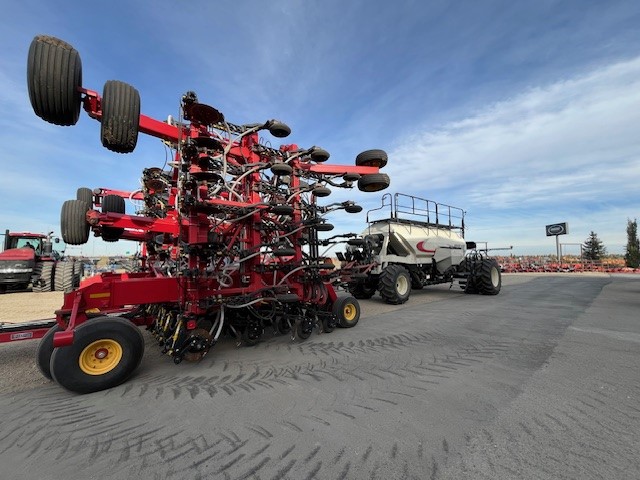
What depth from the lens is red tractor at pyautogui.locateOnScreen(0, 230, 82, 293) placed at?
39.1 ft

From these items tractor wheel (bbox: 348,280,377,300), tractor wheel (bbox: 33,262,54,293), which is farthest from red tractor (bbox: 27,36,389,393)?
tractor wheel (bbox: 33,262,54,293)

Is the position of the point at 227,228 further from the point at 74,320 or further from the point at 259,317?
the point at 74,320

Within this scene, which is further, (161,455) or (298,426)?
(298,426)

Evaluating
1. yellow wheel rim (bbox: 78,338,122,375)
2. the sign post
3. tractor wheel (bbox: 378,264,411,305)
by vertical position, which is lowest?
yellow wheel rim (bbox: 78,338,122,375)

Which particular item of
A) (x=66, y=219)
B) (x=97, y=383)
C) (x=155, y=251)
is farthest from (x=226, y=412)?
(x=155, y=251)

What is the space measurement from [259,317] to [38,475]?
9.91 ft

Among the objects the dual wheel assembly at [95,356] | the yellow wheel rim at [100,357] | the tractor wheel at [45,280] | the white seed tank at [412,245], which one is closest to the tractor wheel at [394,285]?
the white seed tank at [412,245]


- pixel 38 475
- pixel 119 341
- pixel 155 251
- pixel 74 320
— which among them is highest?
pixel 155 251

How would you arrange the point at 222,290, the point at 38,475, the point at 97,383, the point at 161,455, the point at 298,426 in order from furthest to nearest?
the point at 222,290
the point at 97,383
the point at 298,426
the point at 161,455
the point at 38,475

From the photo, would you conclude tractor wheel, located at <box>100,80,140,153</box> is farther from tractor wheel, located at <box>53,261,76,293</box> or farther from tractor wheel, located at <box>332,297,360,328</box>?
tractor wheel, located at <box>53,261,76,293</box>

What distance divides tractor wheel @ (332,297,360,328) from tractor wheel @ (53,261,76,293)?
11.8 meters

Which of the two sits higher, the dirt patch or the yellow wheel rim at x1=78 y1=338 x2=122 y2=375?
the yellow wheel rim at x1=78 y1=338 x2=122 y2=375

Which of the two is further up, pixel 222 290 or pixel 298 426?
pixel 222 290

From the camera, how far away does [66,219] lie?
Result: 4.88 meters
